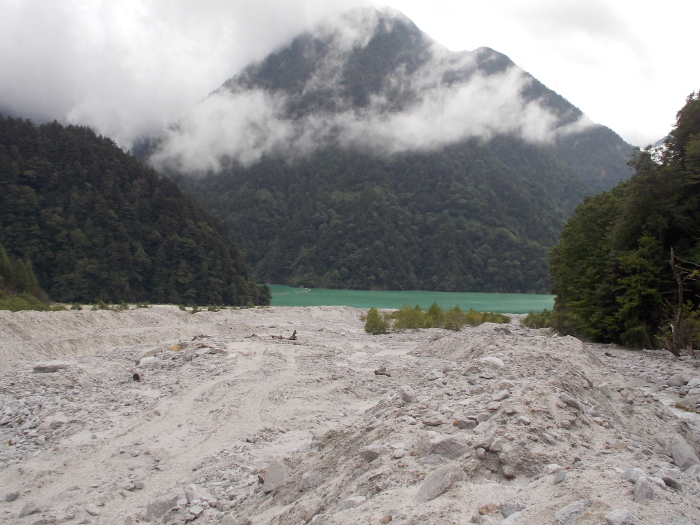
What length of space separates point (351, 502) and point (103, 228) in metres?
70.5

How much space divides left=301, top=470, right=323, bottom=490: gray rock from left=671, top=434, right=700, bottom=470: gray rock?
14.0ft

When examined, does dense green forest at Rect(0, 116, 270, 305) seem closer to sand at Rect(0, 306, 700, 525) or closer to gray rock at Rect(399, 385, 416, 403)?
sand at Rect(0, 306, 700, 525)

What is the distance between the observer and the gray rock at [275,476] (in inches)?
252

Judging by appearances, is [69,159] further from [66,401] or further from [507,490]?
[507,490]

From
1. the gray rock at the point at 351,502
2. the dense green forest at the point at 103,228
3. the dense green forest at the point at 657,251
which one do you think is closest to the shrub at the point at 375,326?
the dense green forest at the point at 657,251

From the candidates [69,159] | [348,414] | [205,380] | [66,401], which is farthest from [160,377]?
[69,159]

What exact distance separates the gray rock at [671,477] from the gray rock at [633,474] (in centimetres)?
17

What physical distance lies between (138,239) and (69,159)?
15802 mm

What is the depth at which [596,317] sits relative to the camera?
2469 cm

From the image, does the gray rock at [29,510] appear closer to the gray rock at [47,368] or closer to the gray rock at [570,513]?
the gray rock at [570,513]

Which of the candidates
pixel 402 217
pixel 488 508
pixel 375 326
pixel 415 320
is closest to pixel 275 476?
pixel 488 508

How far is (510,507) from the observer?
4.18m

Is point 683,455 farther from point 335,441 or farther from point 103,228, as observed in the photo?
point 103,228

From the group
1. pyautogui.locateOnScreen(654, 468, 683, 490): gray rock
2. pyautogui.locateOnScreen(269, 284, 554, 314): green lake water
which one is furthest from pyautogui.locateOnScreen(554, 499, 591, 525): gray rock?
pyautogui.locateOnScreen(269, 284, 554, 314): green lake water
